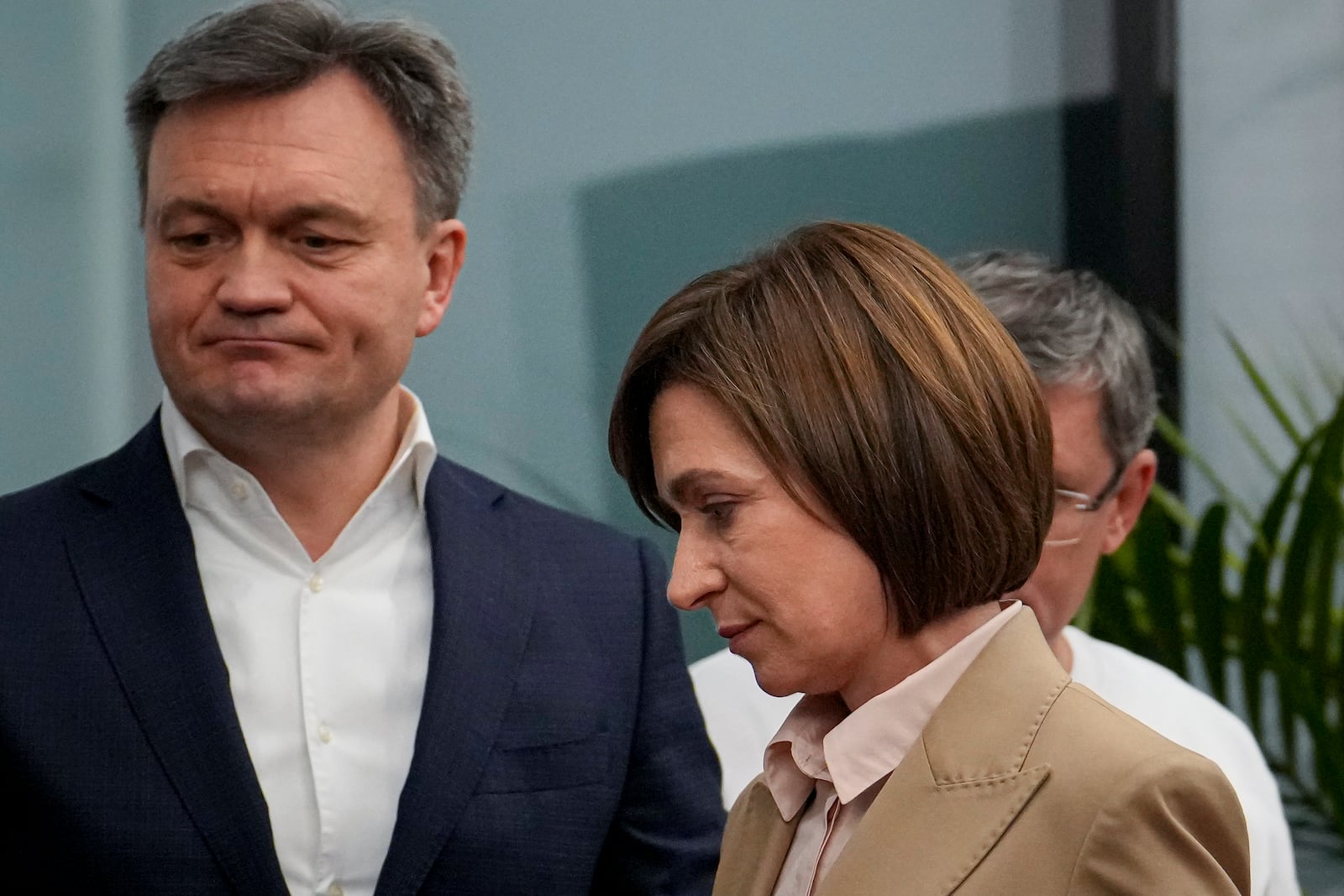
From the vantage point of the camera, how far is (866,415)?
1245 mm

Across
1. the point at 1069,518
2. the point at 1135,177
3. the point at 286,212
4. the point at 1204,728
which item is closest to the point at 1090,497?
the point at 1069,518

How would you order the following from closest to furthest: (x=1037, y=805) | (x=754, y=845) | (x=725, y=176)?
(x=1037, y=805), (x=754, y=845), (x=725, y=176)

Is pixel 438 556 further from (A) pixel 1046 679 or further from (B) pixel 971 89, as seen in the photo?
(B) pixel 971 89

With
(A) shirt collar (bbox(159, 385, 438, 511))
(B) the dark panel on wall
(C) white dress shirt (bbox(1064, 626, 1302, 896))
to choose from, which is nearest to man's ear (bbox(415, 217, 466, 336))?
(A) shirt collar (bbox(159, 385, 438, 511))

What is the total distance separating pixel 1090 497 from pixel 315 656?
935mm

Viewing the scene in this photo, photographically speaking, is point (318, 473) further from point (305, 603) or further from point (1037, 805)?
point (1037, 805)

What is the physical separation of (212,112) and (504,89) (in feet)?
3.81

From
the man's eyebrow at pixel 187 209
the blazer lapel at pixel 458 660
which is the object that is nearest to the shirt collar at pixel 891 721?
the blazer lapel at pixel 458 660

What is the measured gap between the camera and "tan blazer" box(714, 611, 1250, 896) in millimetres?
1093

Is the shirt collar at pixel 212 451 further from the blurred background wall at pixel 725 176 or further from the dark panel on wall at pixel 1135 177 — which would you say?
the dark panel on wall at pixel 1135 177

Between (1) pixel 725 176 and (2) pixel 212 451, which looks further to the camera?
(1) pixel 725 176

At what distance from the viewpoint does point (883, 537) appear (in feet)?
4.12

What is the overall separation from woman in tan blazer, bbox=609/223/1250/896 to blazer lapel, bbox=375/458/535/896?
1.73 feet

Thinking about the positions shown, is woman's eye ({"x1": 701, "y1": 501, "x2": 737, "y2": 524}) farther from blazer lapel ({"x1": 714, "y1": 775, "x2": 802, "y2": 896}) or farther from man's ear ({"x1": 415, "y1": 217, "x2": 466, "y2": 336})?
man's ear ({"x1": 415, "y1": 217, "x2": 466, "y2": 336})
